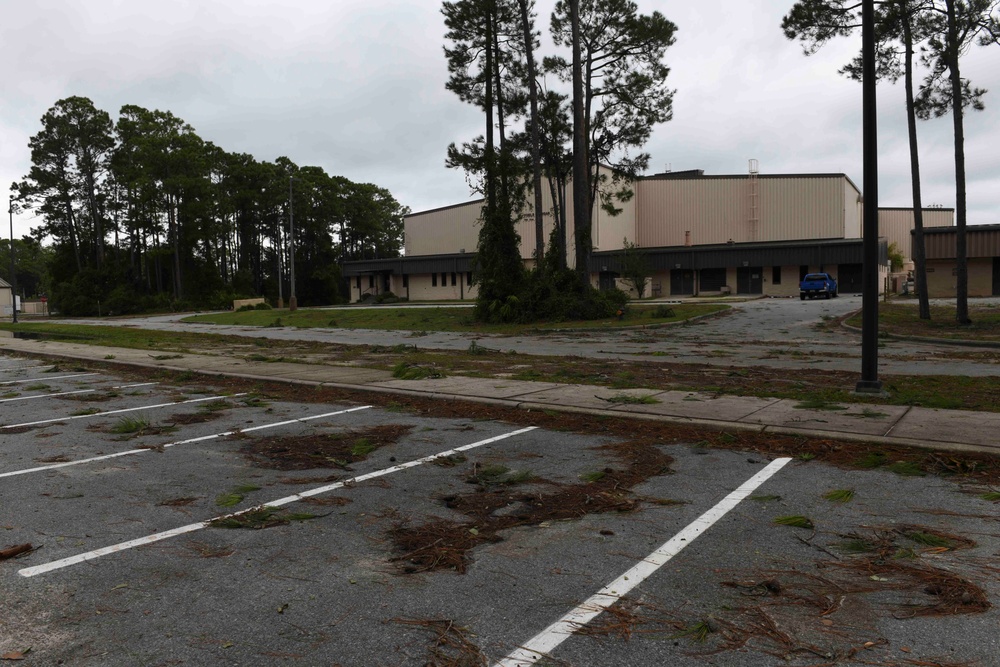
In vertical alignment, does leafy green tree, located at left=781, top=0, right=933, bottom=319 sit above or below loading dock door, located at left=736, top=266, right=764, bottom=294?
above

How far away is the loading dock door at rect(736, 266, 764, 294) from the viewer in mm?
62812

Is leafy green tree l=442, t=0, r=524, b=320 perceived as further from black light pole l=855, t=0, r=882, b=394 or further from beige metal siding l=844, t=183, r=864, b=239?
beige metal siding l=844, t=183, r=864, b=239

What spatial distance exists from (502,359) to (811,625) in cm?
1335

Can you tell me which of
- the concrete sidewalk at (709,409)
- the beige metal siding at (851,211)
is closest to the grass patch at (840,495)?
the concrete sidewalk at (709,409)

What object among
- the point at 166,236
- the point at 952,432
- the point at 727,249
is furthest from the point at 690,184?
the point at 952,432

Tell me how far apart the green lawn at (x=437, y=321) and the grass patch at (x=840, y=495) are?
21.4 meters

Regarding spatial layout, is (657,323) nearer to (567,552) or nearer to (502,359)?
(502,359)

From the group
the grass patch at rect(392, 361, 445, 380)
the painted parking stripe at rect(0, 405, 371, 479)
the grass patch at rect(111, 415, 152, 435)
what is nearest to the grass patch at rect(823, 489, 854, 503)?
the painted parking stripe at rect(0, 405, 371, 479)

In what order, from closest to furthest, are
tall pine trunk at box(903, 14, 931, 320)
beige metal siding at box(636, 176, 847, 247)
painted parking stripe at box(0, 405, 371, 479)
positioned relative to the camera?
painted parking stripe at box(0, 405, 371, 479)
tall pine trunk at box(903, 14, 931, 320)
beige metal siding at box(636, 176, 847, 247)

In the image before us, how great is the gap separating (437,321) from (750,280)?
3863cm

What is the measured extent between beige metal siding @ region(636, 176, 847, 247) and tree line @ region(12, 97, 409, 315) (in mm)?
34099

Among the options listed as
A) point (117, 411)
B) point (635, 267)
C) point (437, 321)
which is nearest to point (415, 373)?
point (117, 411)

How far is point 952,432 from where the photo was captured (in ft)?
24.0

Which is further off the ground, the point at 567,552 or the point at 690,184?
the point at 690,184
